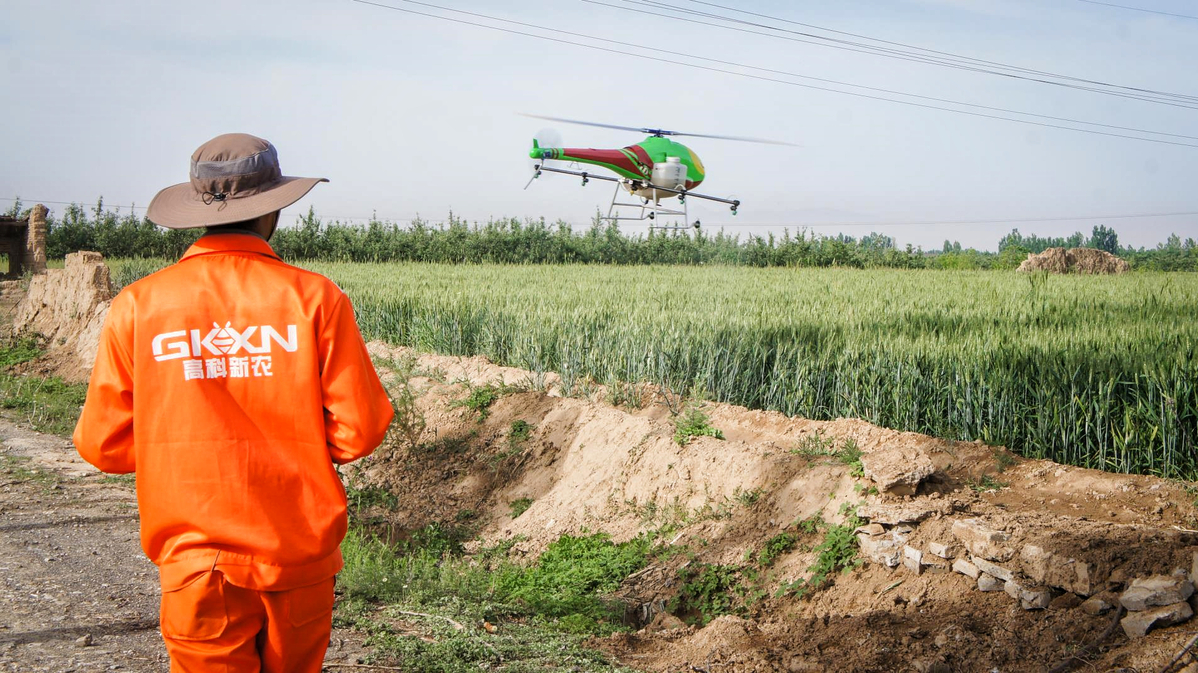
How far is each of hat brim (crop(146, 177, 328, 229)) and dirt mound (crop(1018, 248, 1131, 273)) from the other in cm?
3078

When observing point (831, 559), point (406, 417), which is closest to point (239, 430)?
point (831, 559)

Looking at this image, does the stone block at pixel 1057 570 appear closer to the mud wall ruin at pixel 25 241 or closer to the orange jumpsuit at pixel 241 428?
the orange jumpsuit at pixel 241 428

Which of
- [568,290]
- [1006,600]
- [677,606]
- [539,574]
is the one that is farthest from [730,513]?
[568,290]

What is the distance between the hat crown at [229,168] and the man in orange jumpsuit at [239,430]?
0.08 meters

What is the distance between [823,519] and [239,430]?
3.74 m

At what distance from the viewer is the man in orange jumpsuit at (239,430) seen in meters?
2.15

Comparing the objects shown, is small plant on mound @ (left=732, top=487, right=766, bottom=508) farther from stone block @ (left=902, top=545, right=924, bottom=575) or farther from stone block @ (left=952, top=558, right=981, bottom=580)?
stone block @ (left=952, top=558, right=981, bottom=580)

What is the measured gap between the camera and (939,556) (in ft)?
15.0

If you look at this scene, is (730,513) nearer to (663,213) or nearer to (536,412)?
(536,412)

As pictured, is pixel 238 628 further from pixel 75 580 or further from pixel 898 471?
pixel 898 471

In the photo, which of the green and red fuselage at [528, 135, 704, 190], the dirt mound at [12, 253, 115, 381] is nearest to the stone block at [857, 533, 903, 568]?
the dirt mound at [12, 253, 115, 381]

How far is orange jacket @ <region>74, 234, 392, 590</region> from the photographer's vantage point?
2.17m

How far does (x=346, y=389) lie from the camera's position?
219cm

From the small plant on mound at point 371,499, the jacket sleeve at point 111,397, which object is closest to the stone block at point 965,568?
the jacket sleeve at point 111,397
